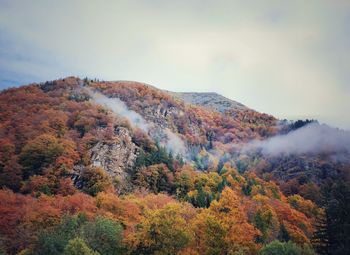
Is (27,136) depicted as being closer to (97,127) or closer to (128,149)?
(97,127)

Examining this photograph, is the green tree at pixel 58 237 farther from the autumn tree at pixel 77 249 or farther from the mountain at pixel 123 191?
the autumn tree at pixel 77 249

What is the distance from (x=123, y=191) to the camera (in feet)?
344

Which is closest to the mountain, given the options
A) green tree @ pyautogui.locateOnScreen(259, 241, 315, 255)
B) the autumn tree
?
the autumn tree

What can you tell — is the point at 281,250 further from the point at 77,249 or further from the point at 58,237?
the point at 58,237

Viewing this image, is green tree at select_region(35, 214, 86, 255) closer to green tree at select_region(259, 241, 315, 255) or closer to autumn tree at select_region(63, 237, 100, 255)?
autumn tree at select_region(63, 237, 100, 255)

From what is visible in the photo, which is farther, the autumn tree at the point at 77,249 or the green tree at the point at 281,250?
the green tree at the point at 281,250

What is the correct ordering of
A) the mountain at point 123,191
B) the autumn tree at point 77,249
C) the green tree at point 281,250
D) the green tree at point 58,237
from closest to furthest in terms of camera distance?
the autumn tree at point 77,249 < the green tree at point 281,250 < the green tree at point 58,237 < the mountain at point 123,191

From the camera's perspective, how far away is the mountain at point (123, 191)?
54312 millimetres

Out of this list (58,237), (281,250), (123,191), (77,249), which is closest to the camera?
(77,249)

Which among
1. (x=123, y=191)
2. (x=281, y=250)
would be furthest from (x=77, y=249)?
(x=123, y=191)

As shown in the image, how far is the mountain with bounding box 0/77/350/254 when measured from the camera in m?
54.3

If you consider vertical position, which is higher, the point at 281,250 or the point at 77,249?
the point at 281,250

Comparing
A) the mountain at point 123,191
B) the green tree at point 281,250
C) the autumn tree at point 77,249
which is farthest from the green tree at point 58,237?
the green tree at point 281,250

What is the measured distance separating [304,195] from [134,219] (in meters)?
111
